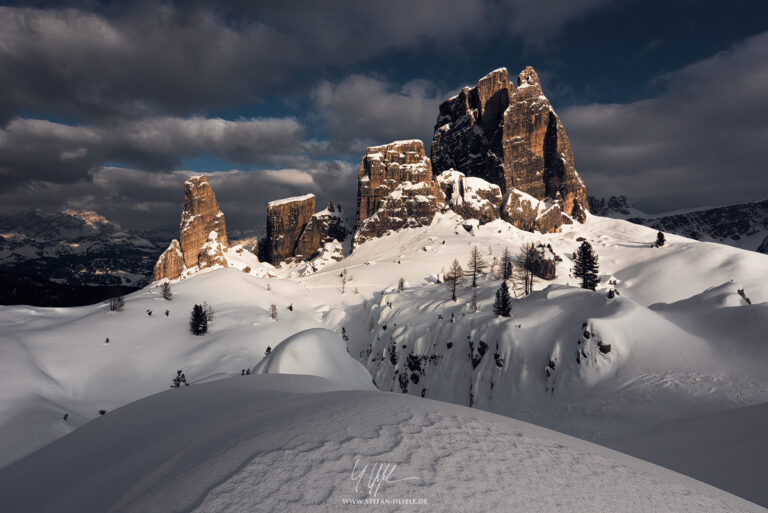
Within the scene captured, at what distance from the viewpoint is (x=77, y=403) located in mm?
31156

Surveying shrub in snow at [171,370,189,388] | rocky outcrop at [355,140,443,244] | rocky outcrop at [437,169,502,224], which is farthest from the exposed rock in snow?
rocky outcrop at [437,169,502,224]

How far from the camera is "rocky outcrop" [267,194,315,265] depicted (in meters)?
193

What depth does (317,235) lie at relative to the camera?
187250 mm

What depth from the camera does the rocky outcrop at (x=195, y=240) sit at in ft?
604

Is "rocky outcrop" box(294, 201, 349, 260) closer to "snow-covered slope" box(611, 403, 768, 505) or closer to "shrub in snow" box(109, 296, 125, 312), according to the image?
"shrub in snow" box(109, 296, 125, 312)

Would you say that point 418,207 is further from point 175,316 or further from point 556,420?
point 556,420

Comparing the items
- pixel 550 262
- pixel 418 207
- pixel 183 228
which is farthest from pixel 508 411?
pixel 183 228

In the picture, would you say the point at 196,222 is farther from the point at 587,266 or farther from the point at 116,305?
the point at 587,266

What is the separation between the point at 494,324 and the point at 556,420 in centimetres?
1510

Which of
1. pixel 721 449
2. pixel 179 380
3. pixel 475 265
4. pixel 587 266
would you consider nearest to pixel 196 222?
pixel 179 380

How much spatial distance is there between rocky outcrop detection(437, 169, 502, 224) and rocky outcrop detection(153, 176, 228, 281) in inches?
5141

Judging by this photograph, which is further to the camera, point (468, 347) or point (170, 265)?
point (170, 265)

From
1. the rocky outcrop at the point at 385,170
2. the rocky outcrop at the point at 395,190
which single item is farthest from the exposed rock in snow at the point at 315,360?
the rocky outcrop at the point at 385,170
